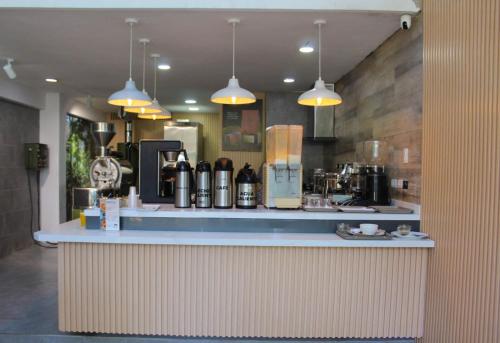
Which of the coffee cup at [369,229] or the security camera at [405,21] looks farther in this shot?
the security camera at [405,21]

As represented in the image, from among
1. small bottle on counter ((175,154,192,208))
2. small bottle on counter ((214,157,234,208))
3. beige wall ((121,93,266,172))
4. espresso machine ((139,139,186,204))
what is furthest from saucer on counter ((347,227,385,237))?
beige wall ((121,93,266,172))

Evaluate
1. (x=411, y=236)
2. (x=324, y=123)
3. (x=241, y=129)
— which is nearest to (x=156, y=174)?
(x=411, y=236)

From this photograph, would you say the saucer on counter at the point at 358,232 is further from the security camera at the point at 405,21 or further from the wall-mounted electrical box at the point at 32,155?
the wall-mounted electrical box at the point at 32,155

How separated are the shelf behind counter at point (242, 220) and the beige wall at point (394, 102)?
1.35 ft

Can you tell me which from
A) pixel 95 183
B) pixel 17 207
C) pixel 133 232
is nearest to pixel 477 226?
pixel 133 232

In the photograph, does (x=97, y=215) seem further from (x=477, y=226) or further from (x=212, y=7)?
(x=477, y=226)

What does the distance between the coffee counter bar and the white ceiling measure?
168 cm

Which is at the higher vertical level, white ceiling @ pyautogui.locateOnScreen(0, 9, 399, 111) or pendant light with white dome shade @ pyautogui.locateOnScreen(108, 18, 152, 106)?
white ceiling @ pyautogui.locateOnScreen(0, 9, 399, 111)

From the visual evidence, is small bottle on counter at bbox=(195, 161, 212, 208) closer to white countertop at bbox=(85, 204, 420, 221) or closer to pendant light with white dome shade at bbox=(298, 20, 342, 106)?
white countertop at bbox=(85, 204, 420, 221)

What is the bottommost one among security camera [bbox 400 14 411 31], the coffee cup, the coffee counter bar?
the coffee counter bar

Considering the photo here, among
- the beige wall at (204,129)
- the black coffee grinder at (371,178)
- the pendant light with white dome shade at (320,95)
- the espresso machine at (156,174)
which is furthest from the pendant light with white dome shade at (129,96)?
the beige wall at (204,129)

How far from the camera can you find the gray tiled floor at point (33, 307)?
2959 mm

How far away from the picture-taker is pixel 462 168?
247cm

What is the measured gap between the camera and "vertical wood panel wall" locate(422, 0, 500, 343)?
86.9 inches
